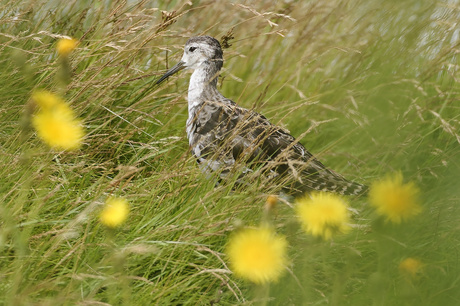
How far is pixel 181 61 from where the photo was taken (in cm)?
380

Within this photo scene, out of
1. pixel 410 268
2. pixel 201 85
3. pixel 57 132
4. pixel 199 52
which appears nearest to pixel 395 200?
pixel 410 268

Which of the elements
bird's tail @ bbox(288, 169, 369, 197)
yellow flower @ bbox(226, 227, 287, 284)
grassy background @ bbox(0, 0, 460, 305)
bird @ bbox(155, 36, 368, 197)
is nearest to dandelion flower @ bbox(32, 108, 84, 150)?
grassy background @ bbox(0, 0, 460, 305)

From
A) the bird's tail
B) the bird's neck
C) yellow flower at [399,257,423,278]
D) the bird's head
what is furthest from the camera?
the bird's head

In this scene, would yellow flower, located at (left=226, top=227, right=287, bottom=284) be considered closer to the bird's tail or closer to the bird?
the bird

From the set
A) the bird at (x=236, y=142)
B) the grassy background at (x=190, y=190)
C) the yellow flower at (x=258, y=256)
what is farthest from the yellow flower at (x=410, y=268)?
the bird at (x=236, y=142)

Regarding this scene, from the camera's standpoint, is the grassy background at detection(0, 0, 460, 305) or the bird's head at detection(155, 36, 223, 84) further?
the bird's head at detection(155, 36, 223, 84)

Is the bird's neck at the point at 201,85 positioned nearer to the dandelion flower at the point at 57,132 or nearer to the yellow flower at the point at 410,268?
the dandelion flower at the point at 57,132

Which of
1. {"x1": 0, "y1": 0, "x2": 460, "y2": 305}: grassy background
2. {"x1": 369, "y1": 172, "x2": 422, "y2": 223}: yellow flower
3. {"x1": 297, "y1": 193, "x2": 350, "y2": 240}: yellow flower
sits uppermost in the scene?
{"x1": 369, "y1": 172, "x2": 422, "y2": 223}: yellow flower

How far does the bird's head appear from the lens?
148 inches

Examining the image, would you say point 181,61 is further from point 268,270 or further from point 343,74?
point 268,270

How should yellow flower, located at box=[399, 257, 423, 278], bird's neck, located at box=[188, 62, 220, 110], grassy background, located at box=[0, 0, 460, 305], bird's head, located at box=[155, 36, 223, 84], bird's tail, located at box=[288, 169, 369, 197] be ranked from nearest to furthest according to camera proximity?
yellow flower, located at box=[399, 257, 423, 278], grassy background, located at box=[0, 0, 460, 305], bird's tail, located at box=[288, 169, 369, 197], bird's neck, located at box=[188, 62, 220, 110], bird's head, located at box=[155, 36, 223, 84]

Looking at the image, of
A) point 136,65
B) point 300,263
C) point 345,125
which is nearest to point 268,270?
point 300,263

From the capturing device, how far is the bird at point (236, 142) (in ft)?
9.14

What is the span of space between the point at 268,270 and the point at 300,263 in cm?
73
